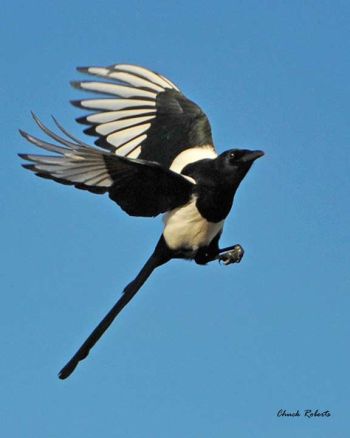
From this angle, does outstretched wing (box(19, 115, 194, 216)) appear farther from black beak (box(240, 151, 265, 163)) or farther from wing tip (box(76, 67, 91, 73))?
wing tip (box(76, 67, 91, 73))

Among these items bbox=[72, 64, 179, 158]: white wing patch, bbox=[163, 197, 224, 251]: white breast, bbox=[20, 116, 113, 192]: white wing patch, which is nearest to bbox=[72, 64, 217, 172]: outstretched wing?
bbox=[72, 64, 179, 158]: white wing patch

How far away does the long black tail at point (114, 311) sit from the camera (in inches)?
190

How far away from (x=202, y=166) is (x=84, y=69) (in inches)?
36.3

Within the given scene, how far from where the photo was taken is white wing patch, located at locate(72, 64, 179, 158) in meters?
5.76

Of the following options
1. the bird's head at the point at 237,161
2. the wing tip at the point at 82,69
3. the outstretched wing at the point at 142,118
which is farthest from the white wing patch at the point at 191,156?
the wing tip at the point at 82,69

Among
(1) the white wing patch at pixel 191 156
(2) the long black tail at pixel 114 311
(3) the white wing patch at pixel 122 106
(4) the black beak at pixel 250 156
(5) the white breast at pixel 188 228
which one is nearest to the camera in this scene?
(2) the long black tail at pixel 114 311

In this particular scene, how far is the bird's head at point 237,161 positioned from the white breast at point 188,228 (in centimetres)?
22

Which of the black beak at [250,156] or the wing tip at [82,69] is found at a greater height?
the wing tip at [82,69]

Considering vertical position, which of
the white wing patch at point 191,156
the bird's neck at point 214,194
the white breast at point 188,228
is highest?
the white wing patch at point 191,156

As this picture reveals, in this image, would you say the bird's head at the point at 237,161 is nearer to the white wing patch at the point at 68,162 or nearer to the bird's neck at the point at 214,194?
the bird's neck at the point at 214,194

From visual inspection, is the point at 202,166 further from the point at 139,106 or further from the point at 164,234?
the point at 139,106

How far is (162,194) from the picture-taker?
5074 millimetres

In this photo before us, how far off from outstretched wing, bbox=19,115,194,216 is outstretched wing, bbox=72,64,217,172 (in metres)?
0.53

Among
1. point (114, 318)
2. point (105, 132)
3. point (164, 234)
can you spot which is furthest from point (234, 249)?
point (105, 132)
